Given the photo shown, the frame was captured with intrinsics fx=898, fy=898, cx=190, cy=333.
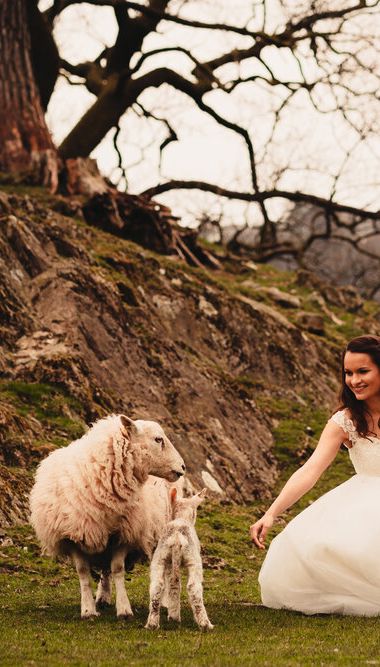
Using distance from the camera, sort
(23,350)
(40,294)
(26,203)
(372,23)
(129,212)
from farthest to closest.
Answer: (372,23)
(129,212)
(26,203)
(40,294)
(23,350)

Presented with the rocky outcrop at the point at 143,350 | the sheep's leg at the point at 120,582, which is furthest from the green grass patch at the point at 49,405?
the sheep's leg at the point at 120,582

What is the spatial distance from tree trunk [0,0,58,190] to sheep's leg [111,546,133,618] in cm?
1245

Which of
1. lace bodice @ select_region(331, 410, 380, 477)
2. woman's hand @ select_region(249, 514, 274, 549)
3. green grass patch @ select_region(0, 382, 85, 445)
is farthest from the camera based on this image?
green grass patch @ select_region(0, 382, 85, 445)

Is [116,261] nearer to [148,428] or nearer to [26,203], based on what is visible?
[26,203]

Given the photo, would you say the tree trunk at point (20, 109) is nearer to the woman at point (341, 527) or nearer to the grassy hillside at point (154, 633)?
the grassy hillside at point (154, 633)

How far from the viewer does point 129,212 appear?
1897cm

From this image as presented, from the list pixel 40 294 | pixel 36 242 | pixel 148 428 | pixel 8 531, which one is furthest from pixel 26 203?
pixel 148 428

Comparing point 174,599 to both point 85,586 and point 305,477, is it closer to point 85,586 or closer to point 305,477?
point 85,586

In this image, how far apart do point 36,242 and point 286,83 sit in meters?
10.3

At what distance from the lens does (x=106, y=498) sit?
7.19m

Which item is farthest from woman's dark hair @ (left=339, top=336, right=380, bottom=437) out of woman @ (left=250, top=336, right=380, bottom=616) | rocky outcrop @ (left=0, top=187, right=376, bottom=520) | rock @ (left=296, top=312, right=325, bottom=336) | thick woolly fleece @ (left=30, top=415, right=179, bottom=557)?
rock @ (left=296, top=312, right=325, bottom=336)

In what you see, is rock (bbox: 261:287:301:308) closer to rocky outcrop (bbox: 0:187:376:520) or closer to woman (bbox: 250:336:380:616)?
rocky outcrop (bbox: 0:187:376:520)

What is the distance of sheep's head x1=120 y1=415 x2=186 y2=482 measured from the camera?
24.1 feet

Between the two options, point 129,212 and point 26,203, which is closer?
point 26,203
